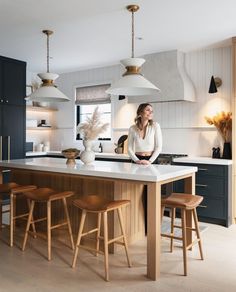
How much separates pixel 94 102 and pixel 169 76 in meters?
1.89

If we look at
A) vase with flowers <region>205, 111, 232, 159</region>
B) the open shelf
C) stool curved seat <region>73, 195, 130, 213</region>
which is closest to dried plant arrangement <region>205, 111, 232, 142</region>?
vase with flowers <region>205, 111, 232, 159</region>

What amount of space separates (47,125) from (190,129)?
10.5 feet

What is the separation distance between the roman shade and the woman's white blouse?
2545 mm

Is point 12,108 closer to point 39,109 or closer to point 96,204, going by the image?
point 39,109

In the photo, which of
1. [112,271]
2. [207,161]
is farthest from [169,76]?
[112,271]

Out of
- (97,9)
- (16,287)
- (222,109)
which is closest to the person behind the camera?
(16,287)

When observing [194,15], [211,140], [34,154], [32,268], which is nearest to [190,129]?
[211,140]

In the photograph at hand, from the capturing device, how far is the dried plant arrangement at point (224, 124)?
15.0 feet

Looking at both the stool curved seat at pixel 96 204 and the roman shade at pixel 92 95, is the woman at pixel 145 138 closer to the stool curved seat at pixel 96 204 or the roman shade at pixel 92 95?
the stool curved seat at pixel 96 204

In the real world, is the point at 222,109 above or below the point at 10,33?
below

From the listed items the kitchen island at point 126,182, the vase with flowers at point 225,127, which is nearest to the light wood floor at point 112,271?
the kitchen island at point 126,182

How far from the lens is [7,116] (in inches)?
205

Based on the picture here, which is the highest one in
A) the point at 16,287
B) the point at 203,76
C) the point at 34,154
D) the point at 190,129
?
→ the point at 203,76

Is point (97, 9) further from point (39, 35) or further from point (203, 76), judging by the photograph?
point (203, 76)
